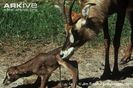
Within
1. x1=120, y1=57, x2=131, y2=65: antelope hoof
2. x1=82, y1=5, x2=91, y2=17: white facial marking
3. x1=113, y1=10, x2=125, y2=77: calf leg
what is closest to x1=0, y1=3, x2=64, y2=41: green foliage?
x1=120, y1=57, x2=131, y2=65: antelope hoof

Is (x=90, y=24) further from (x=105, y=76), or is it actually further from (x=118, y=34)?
(x=105, y=76)

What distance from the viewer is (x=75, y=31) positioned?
824 centimetres

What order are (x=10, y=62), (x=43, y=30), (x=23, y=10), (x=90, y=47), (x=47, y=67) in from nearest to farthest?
(x=47, y=67) → (x=10, y=62) → (x=90, y=47) → (x=43, y=30) → (x=23, y=10)

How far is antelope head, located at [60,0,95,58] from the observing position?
812 cm

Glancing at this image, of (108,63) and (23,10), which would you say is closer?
(108,63)

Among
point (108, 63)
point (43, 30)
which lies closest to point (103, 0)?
point (108, 63)

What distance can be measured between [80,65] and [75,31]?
1368 mm

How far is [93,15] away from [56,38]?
7.83 feet

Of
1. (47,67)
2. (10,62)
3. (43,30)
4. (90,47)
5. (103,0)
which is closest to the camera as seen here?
(47,67)

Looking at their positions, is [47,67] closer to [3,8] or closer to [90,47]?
[90,47]

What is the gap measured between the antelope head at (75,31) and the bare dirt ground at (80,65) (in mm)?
617

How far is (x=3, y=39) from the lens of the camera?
1065cm

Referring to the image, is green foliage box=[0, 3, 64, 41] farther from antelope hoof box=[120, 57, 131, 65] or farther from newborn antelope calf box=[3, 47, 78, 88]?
newborn antelope calf box=[3, 47, 78, 88]

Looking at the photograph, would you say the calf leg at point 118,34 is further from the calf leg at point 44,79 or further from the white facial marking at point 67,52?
the calf leg at point 44,79
